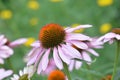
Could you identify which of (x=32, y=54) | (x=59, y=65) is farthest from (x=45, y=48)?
(x=59, y=65)

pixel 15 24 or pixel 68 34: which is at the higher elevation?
pixel 15 24

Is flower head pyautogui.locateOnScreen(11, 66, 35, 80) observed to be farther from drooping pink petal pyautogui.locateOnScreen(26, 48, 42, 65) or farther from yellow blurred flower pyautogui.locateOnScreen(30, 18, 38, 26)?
yellow blurred flower pyautogui.locateOnScreen(30, 18, 38, 26)

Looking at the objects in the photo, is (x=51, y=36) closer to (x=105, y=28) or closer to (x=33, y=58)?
(x=33, y=58)

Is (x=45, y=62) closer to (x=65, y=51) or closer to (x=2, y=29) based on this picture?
(x=65, y=51)

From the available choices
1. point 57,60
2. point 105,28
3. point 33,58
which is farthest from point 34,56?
point 105,28

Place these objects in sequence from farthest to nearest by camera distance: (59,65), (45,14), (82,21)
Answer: (45,14) < (82,21) < (59,65)

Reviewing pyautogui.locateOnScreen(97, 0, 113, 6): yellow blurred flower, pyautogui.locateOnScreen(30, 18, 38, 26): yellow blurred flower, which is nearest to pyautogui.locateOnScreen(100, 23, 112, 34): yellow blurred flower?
pyautogui.locateOnScreen(97, 0, 113, 6): yellow blurred flower

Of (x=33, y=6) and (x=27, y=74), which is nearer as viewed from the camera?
(x=27, y=74)

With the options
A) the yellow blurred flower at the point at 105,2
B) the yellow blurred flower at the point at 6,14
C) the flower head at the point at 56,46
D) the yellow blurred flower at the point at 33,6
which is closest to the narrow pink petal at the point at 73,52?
the flower head at the point at 56,46

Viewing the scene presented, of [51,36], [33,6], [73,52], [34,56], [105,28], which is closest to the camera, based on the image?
[73,52]
